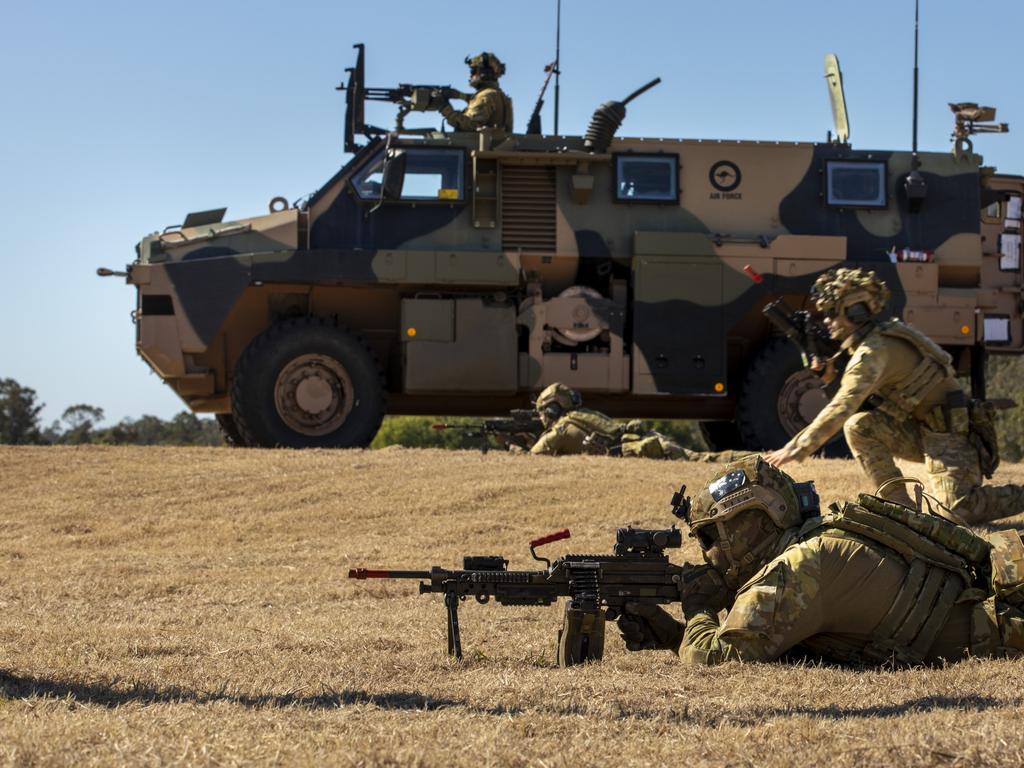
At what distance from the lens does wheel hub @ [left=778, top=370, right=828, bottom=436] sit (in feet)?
47.4

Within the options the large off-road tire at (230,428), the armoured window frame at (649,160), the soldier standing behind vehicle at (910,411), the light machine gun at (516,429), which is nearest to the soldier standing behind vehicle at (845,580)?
the soldier standing behind vehicle at (910,411)

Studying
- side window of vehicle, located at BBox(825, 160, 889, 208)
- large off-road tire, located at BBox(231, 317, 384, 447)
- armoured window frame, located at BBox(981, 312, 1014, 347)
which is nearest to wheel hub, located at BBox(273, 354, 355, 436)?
large off-road tire, located at BBox(231, 317, 384, 447)

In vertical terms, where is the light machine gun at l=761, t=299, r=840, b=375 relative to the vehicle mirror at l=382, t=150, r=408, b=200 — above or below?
below

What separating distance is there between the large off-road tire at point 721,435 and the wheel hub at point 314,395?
4112mm

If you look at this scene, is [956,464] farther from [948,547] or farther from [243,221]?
[243,221]

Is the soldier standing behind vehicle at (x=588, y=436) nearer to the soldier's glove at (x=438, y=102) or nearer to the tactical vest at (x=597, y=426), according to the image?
the tactical vest at (x=597, y=426)

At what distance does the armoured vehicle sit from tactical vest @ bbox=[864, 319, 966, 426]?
546 cm

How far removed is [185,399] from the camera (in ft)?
48.9

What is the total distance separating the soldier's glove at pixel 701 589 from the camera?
18.8 ft

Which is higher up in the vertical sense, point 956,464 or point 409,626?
point 956,464

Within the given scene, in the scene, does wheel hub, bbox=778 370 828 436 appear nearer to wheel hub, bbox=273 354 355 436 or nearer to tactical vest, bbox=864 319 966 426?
wheel hub, bbox=273 354 355 436

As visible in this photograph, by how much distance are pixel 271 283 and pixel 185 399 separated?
5.32ft

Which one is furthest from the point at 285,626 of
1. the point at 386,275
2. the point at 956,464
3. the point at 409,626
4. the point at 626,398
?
the point at 626,398

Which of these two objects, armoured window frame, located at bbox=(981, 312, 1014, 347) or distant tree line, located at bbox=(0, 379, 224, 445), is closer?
armoured window frame, located at bbox=(981, 312, 1014, 347)
